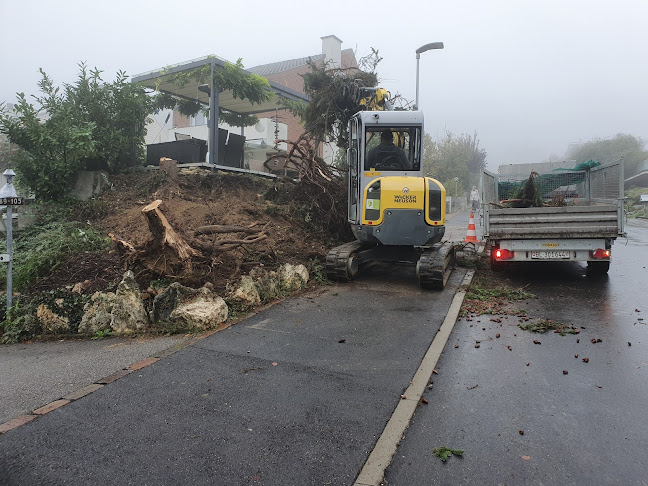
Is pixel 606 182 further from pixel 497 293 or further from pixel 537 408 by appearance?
pixel 537 408

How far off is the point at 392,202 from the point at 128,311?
4.46m

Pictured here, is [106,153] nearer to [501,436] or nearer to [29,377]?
[29,377]

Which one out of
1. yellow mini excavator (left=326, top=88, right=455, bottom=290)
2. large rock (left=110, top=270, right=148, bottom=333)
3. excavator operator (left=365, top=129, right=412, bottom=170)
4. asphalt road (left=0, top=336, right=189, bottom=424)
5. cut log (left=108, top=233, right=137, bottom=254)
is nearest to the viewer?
asphalt road (left=0, top=336, right=189, bottom=424)

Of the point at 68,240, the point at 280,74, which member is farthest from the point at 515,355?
the point at 280,74

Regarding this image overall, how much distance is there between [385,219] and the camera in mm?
7578

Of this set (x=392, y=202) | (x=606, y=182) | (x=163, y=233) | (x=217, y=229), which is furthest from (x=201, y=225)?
(x=606, y=182)

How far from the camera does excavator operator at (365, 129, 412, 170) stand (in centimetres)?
814

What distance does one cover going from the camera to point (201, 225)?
8.73m

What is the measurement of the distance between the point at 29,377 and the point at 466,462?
3878 mm

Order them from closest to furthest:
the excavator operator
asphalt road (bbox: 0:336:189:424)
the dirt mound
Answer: asphalt road (bbox: 0:336:189:424) → the dirt mound → the excavator operator

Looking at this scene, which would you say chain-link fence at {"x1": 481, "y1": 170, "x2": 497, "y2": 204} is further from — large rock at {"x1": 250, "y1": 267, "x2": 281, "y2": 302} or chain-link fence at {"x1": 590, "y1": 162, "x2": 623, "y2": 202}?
large rock at {"x1": 250, "y1": 267, "x2": 281, "y2": 302}

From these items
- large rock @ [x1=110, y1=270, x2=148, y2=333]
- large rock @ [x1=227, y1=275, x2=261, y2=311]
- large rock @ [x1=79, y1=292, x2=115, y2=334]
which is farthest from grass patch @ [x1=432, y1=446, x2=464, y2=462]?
large rock @ [x1=79, y1=292, x2=115, y2=334]

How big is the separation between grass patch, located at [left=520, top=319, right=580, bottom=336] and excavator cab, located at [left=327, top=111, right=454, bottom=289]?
1.87 metres

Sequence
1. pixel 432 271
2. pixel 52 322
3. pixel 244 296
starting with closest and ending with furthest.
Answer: pixel 52 322
pixel 244 296
pixel 432 271
